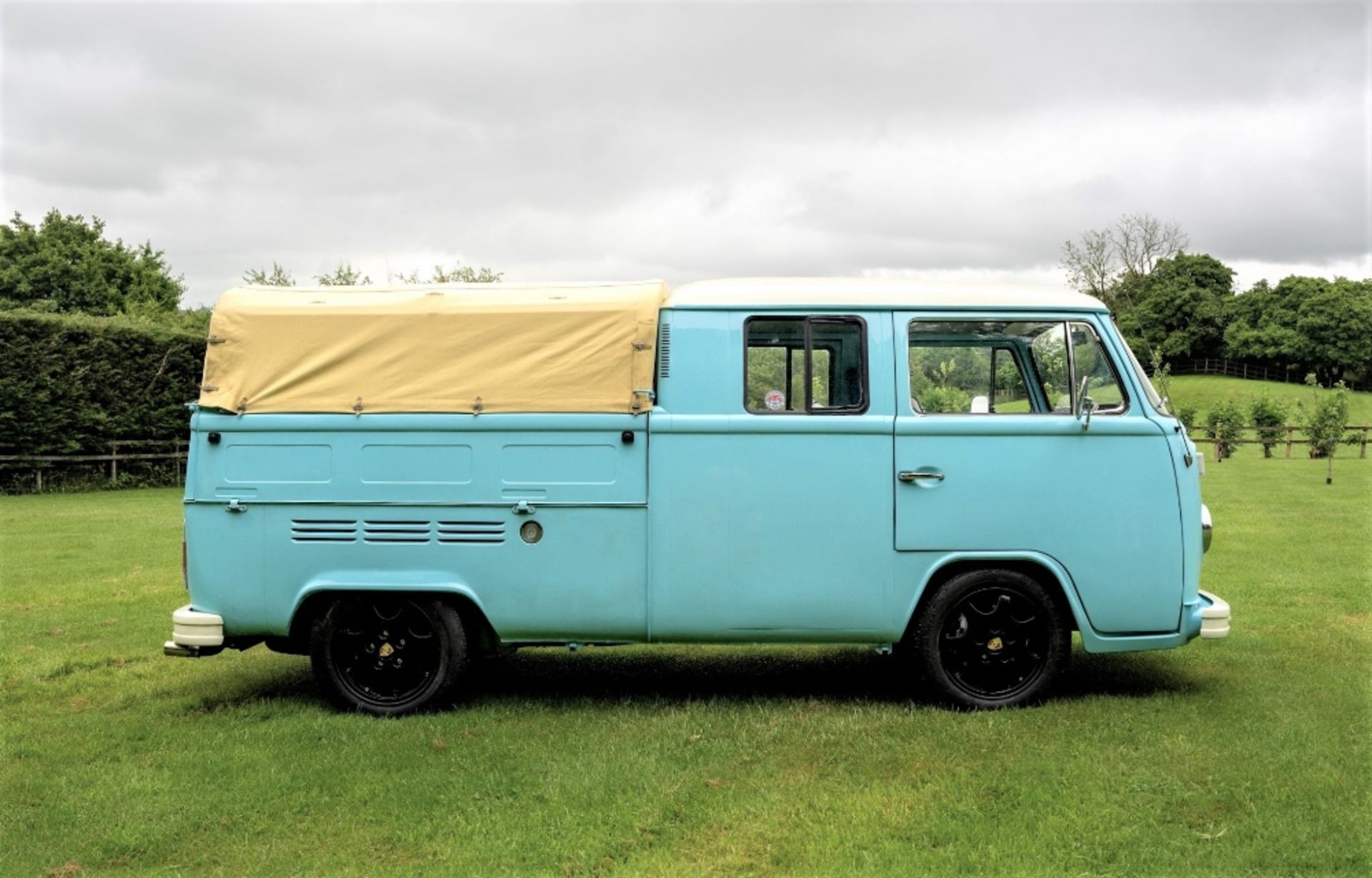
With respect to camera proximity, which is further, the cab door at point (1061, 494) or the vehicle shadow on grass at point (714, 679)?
the vehicle shadow on grass at point (714, 679)

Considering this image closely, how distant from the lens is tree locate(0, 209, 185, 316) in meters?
46.7

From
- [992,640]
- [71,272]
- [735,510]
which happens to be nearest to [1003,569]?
[992,640]

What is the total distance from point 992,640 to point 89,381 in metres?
23.5

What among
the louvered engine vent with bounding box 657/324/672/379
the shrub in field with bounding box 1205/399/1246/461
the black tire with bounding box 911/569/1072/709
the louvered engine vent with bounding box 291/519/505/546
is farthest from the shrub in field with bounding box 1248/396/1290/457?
the louvered engine vent with bounding box 291/519/505/546

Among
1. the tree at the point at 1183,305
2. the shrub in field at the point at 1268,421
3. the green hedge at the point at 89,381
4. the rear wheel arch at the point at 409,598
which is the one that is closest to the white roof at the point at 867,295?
the rear wheel arch at the point at 409,598

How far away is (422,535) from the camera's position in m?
6.85

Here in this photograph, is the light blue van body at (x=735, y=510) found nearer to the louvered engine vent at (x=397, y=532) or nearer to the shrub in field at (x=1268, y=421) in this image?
the louvered engine vent at (x=397, y=532)

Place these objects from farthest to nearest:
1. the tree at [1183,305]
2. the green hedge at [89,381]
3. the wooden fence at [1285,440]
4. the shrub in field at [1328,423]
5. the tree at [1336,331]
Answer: the tree at [1183,305], the tree at [1336,331], the wooden fence at [1285,440], the shrub in field at [1328,423], the green hedge at [89,381]

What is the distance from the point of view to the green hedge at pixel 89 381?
23.8 metres

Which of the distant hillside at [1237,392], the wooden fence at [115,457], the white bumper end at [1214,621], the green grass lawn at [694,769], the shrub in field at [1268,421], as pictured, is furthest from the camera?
the distant hillside at [1237,392]

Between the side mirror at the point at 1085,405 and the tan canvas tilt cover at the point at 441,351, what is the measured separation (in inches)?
101

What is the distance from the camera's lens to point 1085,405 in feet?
22.2

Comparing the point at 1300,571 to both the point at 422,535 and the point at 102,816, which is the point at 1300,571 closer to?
the point at 422,535

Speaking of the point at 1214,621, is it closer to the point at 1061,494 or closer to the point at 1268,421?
the point at 1061,494
